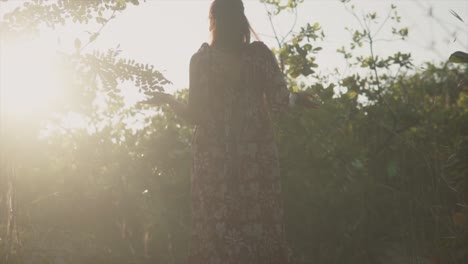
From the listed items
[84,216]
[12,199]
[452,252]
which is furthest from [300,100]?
[84,216]

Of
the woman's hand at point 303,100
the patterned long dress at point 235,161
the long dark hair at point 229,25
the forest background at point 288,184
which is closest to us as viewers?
the patterned long dress at point 235,161

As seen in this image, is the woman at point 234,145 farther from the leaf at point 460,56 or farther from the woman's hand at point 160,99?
the leaf at point 460,56

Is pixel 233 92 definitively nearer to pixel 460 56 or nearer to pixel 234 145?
pixel 234 145

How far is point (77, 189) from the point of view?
5.91m

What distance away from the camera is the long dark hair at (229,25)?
113 inches

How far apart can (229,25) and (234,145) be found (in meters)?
0.75

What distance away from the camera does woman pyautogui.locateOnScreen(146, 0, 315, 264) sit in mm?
2746

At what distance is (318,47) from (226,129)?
11.0 feet

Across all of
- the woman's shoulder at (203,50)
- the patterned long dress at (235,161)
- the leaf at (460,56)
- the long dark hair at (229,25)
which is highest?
the long dark hair at (229,25)

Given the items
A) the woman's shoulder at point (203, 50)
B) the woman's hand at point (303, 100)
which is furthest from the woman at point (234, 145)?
the woman's hand at point (303, 100)

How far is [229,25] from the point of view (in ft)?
9.42

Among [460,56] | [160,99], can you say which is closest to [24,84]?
[160,99]

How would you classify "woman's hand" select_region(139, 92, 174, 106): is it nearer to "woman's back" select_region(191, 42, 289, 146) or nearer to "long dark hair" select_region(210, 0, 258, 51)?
"woman's back" select_region(191, 42, 289, 146)

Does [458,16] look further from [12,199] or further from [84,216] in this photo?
[84,216]
